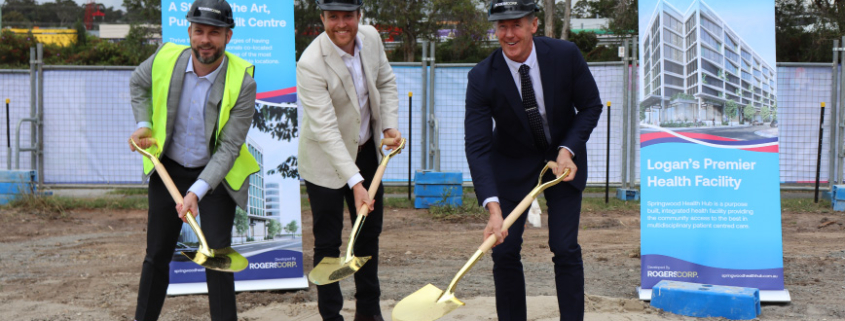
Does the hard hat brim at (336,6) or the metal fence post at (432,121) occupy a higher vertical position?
the hard hat brim at (336,6)

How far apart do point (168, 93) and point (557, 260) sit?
211cm

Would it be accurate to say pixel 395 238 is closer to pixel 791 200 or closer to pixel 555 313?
pixel 555 313

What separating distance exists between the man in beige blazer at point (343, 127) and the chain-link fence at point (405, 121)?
6.02 metres

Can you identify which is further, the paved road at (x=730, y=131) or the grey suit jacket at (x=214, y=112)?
the paved road at (x=730, y=131)

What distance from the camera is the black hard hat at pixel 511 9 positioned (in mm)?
3764

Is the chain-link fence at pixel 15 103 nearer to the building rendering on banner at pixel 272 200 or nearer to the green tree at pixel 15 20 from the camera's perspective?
the building rendering on banner at pixel 272 200

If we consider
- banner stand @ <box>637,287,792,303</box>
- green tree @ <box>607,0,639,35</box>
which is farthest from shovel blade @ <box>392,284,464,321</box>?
green tree @ <box>607,0,639,35</box>

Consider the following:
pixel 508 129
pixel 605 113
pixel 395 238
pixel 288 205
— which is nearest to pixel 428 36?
pixel 605 113

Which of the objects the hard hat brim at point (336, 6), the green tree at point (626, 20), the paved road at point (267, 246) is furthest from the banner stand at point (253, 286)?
the green tree at point (626, 20)

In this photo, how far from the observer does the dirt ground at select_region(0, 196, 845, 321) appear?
202 inches

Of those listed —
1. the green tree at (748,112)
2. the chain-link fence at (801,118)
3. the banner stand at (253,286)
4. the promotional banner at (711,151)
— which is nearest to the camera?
the promotional banner at (711,151)

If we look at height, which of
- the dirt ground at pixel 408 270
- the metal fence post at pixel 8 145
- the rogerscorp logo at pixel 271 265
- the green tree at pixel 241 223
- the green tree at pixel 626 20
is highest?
the green tree at pixel 626 20

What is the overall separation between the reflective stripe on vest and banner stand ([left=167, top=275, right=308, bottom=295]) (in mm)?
1700

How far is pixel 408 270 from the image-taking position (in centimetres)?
639
